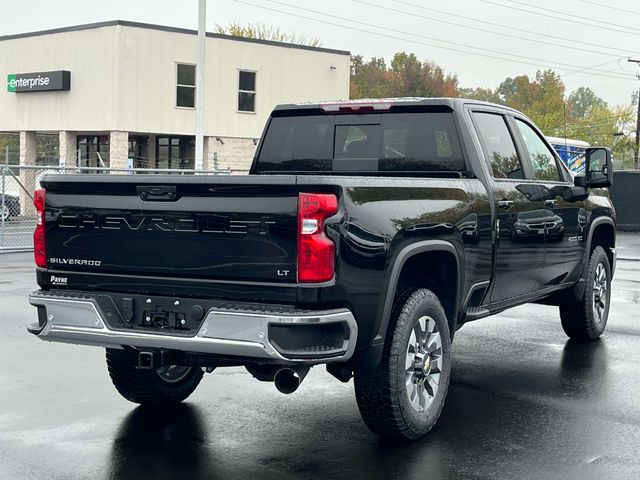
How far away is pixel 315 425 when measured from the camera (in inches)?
243

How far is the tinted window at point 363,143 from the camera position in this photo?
693cm

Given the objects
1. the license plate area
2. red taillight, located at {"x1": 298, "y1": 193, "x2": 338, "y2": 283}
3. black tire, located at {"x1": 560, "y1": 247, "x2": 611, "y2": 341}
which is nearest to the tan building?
black tire, located at {"x1": 560, "y1": 247, "x2": 611, "y2": 341}

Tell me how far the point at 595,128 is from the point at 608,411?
106230 mm

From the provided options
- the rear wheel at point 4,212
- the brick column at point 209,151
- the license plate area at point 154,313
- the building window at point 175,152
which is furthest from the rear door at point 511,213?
the building window at point 175,152

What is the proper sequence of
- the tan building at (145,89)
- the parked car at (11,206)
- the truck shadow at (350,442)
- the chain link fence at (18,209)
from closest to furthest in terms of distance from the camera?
the truck shadow at (350,442) < the chain link fence at (18,209) < the parked car at (11,206) < the tan building at (145,89)

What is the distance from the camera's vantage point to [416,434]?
227 inches

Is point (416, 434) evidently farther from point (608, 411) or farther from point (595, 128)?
point (595, 128)

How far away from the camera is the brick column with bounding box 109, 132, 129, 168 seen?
35.4 meters

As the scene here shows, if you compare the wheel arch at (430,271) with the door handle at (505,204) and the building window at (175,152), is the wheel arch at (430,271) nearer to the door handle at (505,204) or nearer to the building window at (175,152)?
the door handle at (505,204)

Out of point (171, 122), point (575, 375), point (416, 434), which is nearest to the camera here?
point (416, 434)

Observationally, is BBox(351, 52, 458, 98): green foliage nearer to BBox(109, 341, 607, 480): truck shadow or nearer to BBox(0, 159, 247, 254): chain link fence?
BBox(0, 159, 247, 254): chain link fence

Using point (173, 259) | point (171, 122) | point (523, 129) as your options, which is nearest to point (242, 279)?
point (173, 259)

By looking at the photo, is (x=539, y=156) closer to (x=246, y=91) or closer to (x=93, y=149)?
(x=246, y=91)

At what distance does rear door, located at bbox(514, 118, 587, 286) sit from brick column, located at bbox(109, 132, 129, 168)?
1126 inches
